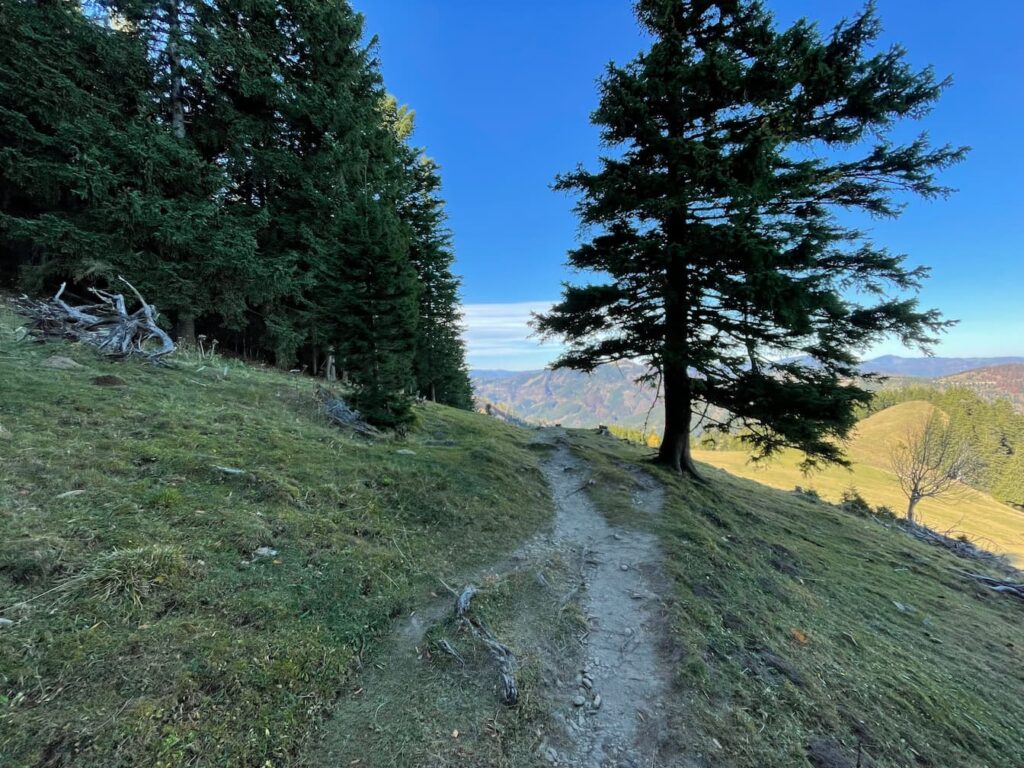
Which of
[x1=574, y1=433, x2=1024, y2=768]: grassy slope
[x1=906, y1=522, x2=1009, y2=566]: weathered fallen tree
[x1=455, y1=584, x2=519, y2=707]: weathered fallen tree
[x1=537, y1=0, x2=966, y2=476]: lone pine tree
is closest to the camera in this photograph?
[x1=455, y1=584, x2=519, y2=707]: weathered fallen tree

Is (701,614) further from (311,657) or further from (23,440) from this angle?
(23,440)

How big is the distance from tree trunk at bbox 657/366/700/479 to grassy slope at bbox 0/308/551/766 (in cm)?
572

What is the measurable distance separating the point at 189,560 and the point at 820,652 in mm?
7942

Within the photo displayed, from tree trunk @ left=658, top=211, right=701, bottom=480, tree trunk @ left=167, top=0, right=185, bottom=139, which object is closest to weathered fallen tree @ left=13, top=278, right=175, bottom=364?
tree trunk @ left=167, top=0, right=185, bottom=139

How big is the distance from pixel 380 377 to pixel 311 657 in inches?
276

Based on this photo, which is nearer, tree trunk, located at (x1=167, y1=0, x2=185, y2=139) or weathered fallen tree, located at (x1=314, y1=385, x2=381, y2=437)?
weathered fallen tree, located at (x1=314, y1=385, x2=381, y2=437)

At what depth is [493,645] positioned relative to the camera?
4.25 metres

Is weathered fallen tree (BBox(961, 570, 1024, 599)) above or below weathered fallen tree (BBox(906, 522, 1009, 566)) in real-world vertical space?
above

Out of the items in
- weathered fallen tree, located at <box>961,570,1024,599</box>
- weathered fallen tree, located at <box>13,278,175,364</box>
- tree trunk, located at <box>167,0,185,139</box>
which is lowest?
weathered fallen tree, located at <box>961,570,1024,599</box>

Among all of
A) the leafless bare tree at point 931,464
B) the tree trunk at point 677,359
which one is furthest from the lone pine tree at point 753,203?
the leafless bare tree at point 931,464

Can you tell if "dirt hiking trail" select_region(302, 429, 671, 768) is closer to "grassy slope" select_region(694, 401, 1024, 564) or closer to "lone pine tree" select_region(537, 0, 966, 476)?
"lone pine tree" select_region(537, 0, 966, 476)

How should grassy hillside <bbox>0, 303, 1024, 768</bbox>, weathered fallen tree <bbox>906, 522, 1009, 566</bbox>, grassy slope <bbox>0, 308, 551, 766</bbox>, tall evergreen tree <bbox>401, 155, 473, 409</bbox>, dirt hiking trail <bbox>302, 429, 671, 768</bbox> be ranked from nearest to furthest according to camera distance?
grassy slope <bbox>0, 308, 551, 766</bbox> → grassy hillside <bbox>0, 303, 1024, 768</bbox> → dirt hiking trail <bbox>302, 429, 671, 768</bbox> → weathered fallen tree <bbox>906, 522, 1009, 566</bbox> → tall evergreen tree <bbox>401, 155, 473, 409</bbox>

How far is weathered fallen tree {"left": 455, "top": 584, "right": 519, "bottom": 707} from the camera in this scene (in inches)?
149

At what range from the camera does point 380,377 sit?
9.91 m
